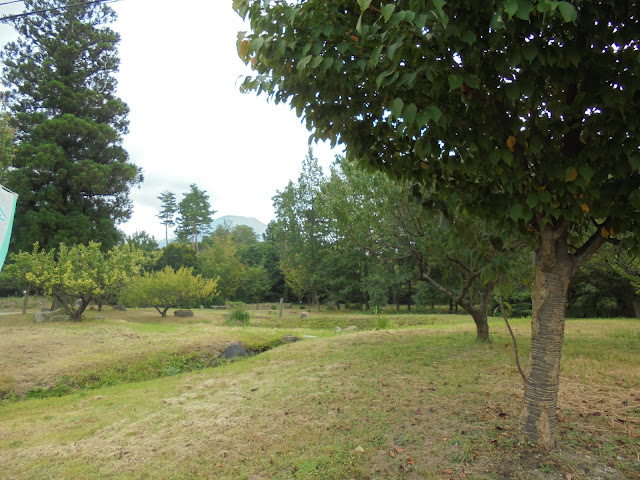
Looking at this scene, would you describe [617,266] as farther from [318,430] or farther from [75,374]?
[75,374]

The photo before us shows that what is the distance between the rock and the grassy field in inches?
34.4

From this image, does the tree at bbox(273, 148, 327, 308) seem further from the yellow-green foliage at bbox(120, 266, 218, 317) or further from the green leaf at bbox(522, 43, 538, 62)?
the green leaf at bbox(522, 43, 538, 62)

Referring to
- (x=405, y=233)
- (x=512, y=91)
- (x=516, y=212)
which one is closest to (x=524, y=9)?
(x=512, y=91)

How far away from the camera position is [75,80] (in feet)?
66.4

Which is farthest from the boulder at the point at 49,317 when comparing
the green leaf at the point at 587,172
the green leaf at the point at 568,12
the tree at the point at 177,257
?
the tree at the point at 177,257

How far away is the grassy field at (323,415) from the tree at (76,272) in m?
5.99

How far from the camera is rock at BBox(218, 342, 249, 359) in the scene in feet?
31.4

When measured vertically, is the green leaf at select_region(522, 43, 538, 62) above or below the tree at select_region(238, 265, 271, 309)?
above

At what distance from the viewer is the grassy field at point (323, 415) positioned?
2994 mm

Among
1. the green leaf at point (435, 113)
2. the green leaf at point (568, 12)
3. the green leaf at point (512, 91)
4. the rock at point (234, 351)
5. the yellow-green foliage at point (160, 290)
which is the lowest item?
the rock at point (234, 351)

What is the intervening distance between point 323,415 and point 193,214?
52244mm

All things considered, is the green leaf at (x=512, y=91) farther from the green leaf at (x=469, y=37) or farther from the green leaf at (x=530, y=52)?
the green leaf at (x=469, y=37)

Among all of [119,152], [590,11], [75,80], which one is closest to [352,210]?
[590,11]

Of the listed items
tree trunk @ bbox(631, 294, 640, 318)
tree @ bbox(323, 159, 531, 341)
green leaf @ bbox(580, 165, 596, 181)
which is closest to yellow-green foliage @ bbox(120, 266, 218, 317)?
tree @ bbox(323, 159, 531, 341)
